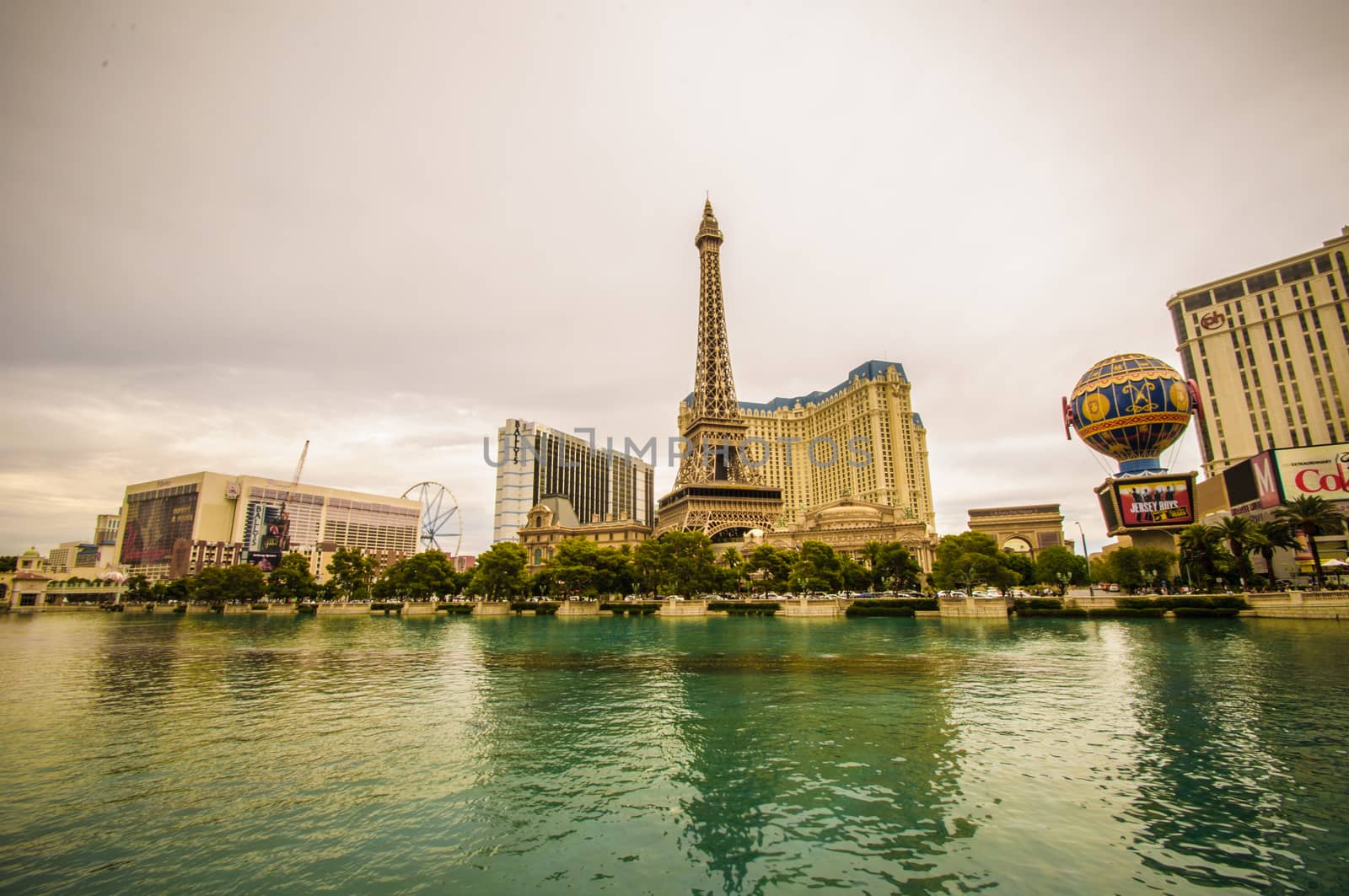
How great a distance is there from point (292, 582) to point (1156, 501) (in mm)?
149535

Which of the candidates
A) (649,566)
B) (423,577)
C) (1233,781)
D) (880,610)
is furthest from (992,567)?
(423,577)

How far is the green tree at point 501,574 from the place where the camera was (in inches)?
4361

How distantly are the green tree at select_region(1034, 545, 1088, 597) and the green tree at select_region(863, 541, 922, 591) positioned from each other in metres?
24.5

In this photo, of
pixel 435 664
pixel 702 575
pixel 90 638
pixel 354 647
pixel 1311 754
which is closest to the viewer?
pixel 1311 754

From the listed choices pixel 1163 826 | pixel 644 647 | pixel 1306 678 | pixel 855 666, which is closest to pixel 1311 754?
pixel 1163 826

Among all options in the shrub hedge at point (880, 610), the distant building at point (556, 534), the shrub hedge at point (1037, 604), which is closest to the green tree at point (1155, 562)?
the shrub hedge at point (1037, 604)

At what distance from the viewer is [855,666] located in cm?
3791

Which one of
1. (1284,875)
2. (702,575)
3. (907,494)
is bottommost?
(1284,875)

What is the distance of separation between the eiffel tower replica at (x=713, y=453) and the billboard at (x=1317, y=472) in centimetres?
8761

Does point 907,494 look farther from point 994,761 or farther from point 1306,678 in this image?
point 994,761

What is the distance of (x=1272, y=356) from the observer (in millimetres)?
123750

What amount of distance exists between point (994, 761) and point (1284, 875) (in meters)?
7.59

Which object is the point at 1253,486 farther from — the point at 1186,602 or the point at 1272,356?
the point at 1272,356

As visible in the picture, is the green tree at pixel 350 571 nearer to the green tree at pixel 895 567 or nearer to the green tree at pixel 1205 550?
the green tree at pixel 895 567
